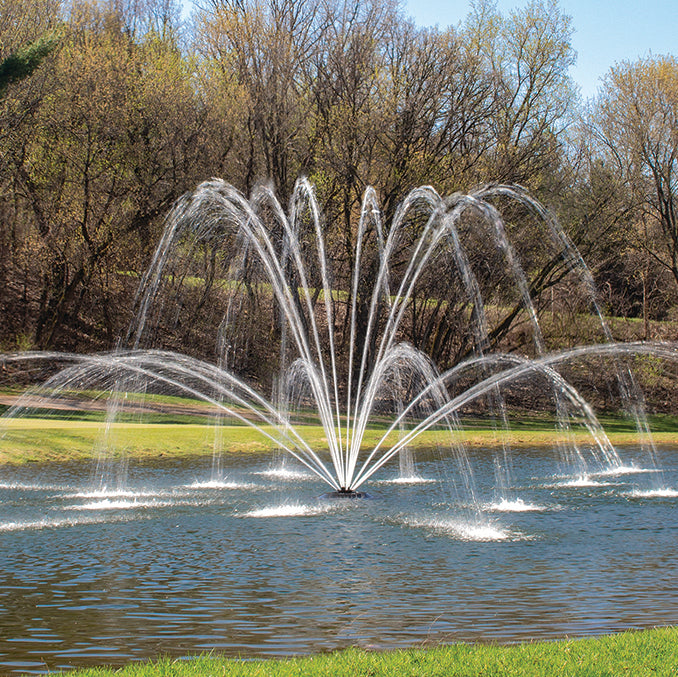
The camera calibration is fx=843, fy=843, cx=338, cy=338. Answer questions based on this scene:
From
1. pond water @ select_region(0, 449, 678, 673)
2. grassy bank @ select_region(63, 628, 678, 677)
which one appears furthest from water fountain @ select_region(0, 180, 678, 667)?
grassy bank @ select_region(63, 628, 678, 677)

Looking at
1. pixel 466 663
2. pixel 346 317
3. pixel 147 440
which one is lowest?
pixel 466 663

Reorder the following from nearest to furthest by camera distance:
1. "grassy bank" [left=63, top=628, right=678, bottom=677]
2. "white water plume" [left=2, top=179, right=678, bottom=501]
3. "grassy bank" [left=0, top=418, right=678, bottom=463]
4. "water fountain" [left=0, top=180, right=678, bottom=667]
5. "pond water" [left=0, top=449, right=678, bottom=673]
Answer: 1. "grassy bank" [left=63, top=628, right=678, bottom=677]
2. "pond water" [left=0, top=449, right=678, bottom=673]
3. "water fountain" [left=0, top=180, right=678, bottom=667]
4. "grassy bank" [left=0, top=418, right=678, bottom=463]
5. "white water plume" [left=2, top=179, right=678, bottom=501]

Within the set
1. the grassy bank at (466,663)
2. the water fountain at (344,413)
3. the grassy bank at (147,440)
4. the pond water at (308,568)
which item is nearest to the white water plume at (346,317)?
the water fountain at (344,413)

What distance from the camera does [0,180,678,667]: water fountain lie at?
42.3 feet

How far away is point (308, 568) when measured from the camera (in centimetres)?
1041

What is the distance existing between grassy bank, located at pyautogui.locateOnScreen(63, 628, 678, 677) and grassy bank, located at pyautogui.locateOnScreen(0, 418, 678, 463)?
14.4 meters

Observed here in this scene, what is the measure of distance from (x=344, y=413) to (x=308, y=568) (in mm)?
26824

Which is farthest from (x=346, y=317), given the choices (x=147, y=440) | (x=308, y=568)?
(x=308, y=568)

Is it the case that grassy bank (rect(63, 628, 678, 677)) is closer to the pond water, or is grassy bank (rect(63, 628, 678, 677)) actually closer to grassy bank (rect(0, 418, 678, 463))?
the pond water

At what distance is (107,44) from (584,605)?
36.1 metres

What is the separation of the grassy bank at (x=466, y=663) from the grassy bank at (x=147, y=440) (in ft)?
47.3

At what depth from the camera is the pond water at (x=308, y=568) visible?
25.5ft

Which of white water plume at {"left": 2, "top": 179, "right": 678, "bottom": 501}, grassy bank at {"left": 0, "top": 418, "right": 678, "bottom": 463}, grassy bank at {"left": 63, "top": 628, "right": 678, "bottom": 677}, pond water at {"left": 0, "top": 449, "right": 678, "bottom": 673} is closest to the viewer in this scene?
grassy bank at {"left": 63, "top": 628, "right": 678, "bottom": 677}

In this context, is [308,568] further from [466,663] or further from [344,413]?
[344,413]
